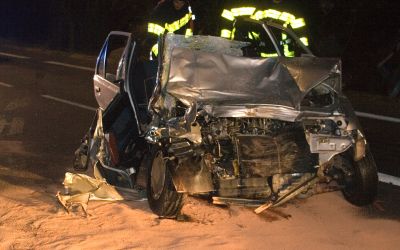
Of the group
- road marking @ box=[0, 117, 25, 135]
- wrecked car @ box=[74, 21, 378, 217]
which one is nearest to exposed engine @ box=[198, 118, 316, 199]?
wrecked car @ box=[74, 21, 378, 217]

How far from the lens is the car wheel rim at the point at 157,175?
5172 mm

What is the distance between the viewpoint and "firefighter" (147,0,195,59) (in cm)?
884

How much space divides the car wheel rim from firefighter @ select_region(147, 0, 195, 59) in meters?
3.80

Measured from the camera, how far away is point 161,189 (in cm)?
516

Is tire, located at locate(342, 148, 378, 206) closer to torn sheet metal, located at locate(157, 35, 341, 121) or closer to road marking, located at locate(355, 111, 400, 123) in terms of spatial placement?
torn sheet metal, located at locate(157, 35, 341, 121)

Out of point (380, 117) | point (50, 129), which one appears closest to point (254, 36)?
point (380, 117)

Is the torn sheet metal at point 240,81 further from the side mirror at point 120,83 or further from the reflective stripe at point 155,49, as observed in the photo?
the reflective stripe at point 155,49

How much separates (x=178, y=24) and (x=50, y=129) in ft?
8.31

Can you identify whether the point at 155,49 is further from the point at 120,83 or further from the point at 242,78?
the point at 242,78

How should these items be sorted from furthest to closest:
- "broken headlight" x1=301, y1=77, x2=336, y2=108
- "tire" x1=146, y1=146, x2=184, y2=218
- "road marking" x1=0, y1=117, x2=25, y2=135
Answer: "road marking" x1=0, y1=117, x2=25, y2=135, "broken headlight" x1=301, y1=77, x2=336, y2=108, "tire" x1=146, y1=146, x2=184, y2=218

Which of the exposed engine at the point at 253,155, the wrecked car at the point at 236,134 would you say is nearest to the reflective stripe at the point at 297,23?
the wrecked car at the point at 236,134

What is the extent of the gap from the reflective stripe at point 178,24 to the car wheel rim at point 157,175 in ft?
13.4

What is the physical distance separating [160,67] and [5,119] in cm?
486

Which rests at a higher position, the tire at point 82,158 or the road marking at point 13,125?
the tire at point 82,158
